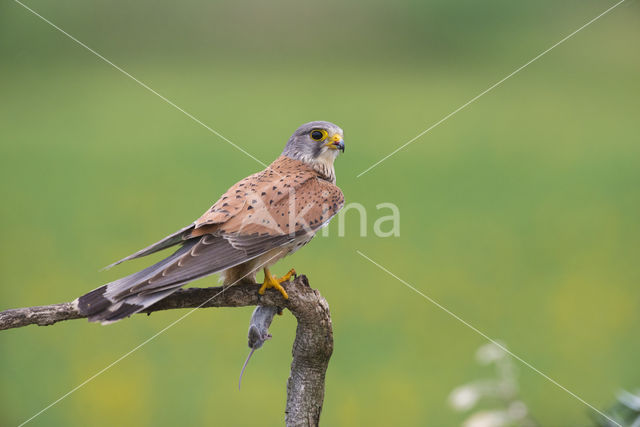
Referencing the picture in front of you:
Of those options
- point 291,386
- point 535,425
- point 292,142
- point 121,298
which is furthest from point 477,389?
point 121,298

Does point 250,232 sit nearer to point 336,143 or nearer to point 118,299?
point 118,299

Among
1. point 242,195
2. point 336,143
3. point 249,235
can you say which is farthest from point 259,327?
point 336,143

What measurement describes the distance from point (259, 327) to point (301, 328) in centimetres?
16

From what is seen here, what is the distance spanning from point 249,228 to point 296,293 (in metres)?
0.30

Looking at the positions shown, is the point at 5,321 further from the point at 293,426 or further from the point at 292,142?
the point at 292,142

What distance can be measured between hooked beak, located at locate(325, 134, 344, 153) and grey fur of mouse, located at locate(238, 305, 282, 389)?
0.74 meters

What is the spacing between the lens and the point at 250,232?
2.13 meters

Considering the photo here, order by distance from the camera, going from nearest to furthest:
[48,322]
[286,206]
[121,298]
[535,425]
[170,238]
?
[121,298]
[48,322]
[170,238]
[286,206]
[535,425]

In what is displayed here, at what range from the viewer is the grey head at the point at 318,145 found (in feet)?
8.48

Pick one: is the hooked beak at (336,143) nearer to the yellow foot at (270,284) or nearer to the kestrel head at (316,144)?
the kestrel head at (316,144)

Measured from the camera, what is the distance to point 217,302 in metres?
2.18

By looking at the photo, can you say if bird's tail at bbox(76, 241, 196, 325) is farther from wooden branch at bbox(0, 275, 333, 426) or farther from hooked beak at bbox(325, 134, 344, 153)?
hooked beak at bbox(325, 134, 344, 153)

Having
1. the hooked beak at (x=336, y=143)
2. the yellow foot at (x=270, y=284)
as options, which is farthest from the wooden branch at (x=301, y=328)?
the hooked beak at (x=336, y=143)

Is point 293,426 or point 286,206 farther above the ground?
point 286,206
